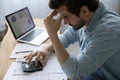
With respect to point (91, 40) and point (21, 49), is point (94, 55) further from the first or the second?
point (21, 49)

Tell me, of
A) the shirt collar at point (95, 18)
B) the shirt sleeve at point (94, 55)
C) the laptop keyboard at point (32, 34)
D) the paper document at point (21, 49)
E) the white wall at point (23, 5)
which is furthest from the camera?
the white wall at point (23, 5)

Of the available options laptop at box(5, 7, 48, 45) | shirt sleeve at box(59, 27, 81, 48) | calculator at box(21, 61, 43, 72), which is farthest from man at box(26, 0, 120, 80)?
laptop at box(5, 7, 48, 45)

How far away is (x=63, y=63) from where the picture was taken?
3.90ft

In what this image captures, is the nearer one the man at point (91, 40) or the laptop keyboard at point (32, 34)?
the man at point (91, 40)

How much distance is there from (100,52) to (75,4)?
0.29m

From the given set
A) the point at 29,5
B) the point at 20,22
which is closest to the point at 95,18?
the point at 20,22

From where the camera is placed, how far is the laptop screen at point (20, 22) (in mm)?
1667

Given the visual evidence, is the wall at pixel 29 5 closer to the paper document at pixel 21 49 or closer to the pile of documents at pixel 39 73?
the paper document at pixel 21 49

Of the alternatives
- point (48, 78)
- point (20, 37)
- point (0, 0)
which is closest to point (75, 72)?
point (48, 78)

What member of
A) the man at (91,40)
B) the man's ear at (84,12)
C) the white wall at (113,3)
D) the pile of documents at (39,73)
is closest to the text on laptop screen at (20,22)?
the pile of documents at (39,73)

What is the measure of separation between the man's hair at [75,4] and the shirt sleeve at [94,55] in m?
0.16

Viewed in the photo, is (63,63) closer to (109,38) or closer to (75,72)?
(75,72)

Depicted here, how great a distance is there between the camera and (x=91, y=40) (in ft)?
3.86

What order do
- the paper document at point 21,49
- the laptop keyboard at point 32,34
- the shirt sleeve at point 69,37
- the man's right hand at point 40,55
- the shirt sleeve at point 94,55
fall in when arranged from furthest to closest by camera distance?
the laptop keyboard at point 32,34
the shirt sleeve at point 69,37
the paper document at point 21,49
the man's right hand at point 40,55
the shirt sleeve at point 94,55
